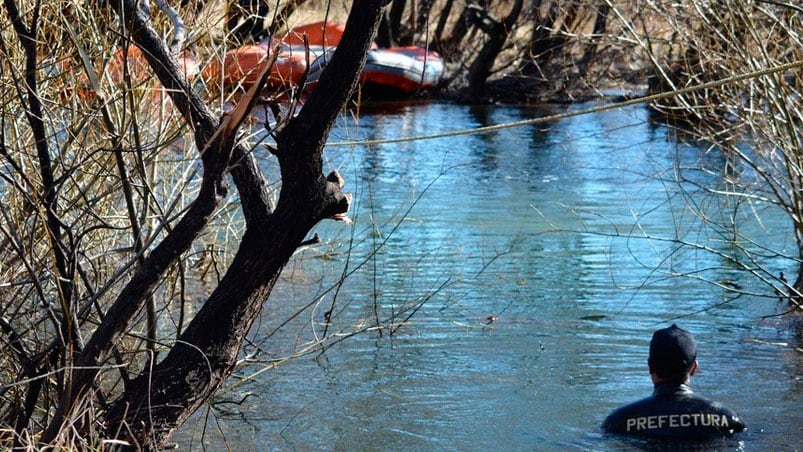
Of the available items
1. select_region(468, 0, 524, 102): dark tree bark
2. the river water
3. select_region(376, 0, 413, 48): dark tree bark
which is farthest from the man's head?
select_region(376, 0, 413, 48): dark tree bark

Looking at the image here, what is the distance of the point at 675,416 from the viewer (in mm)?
5605

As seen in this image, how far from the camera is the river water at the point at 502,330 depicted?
6281 millimetres

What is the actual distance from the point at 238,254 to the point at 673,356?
234 cm

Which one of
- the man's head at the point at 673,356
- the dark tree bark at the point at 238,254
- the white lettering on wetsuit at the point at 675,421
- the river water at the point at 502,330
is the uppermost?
the dark tree bark at the point at 238,254

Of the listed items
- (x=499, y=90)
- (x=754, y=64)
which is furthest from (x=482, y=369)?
(x=499, y=90)

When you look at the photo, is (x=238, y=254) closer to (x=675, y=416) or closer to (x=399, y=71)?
(x=675, y=416)

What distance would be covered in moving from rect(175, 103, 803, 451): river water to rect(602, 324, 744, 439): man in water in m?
0.18

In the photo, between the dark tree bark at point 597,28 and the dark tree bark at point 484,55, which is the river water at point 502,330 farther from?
the dark tree bark at point 484,55

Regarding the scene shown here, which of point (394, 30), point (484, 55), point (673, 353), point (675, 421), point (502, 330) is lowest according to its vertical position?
point (502, 330)

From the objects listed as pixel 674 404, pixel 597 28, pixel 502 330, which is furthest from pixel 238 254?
pixel 597 28

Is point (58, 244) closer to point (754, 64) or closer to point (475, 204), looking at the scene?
point (754, 64)

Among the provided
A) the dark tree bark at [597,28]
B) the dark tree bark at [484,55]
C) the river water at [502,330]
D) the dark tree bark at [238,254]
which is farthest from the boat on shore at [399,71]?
the dark tree bark at [238,254]

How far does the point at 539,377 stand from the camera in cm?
713

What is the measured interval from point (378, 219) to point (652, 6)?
5154 millimetres
